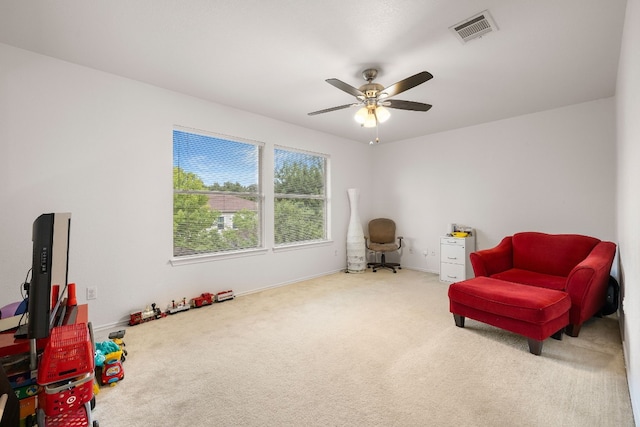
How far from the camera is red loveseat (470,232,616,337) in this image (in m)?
2.59

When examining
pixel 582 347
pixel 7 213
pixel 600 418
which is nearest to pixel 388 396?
pixel 600 418

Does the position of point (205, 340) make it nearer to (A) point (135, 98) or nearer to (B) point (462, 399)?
(B) point (462, 399)

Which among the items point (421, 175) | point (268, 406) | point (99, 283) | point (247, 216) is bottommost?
point (268, 406)

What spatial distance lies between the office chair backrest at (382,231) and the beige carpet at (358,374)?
249cm

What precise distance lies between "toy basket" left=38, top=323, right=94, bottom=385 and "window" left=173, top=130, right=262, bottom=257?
217cm

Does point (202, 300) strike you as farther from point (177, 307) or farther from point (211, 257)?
point (211, 257)

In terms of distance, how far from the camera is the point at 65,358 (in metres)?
1.33

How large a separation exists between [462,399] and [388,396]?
0.45 m

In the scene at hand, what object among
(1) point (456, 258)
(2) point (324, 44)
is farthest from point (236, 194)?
(1) point (456, 258)

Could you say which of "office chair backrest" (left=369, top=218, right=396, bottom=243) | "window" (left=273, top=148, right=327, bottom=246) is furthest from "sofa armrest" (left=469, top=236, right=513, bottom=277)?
"window" (left=273, top=148, right=327, bottom=246)

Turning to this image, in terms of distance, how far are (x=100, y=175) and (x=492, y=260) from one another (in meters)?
4.40

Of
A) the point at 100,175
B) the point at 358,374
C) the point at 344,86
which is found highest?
the point at 344,86

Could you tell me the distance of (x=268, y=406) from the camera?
1758 mm

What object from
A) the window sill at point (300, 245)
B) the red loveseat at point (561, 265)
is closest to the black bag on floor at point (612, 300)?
the red loveseat at point (561, 265)
